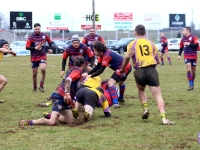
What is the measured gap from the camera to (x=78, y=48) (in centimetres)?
1223

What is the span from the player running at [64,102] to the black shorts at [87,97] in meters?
0.39

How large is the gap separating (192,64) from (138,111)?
5.06m

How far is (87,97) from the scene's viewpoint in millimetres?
9016

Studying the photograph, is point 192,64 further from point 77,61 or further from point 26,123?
point 26,123

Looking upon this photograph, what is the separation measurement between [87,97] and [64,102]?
2.16 ft

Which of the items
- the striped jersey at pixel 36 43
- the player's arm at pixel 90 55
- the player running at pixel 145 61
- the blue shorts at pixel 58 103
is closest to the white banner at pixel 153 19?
the striped jersey at pixel 36 43

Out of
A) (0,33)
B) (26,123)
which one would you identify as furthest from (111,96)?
(0,33)

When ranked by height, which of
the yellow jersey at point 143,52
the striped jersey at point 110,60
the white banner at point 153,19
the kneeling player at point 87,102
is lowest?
the kneeling player at point 87,102

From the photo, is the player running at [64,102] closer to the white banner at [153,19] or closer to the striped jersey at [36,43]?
the striped jersey at [36,43]

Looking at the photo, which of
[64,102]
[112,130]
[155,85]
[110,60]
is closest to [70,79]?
[64,102]

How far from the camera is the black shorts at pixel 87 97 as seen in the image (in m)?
9.00

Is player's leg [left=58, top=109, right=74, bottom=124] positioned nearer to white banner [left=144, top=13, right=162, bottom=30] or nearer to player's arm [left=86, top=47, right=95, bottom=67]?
player's arm [left=86, top=47, right=95, bottom=67]

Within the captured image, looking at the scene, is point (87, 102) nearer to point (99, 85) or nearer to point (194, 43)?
point (99, 85)

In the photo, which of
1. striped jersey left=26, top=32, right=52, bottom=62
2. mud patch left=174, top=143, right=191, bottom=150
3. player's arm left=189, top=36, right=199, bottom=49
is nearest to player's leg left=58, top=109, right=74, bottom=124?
mud patch left=174, top=143, right=191, bottom=150
